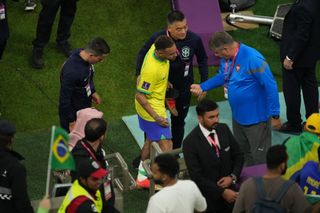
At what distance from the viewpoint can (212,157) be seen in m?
5.91

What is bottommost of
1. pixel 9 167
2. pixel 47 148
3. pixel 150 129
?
pixel 47 148

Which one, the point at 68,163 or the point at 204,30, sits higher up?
the point at 68,163

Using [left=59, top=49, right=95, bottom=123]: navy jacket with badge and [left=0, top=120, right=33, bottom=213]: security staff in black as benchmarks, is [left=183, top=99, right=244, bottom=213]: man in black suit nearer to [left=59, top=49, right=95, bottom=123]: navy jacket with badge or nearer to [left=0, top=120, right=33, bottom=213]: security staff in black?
[left=0, top=120, right=33, bottom=213]: security staff in black

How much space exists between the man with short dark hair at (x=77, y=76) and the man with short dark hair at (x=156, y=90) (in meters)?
0.47

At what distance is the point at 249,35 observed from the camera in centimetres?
1059

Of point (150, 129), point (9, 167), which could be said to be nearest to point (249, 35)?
point (150, 129)

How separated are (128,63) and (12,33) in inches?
70.4

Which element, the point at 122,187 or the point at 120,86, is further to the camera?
the point at 120,86

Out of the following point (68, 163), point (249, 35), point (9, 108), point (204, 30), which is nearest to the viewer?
point (68, 163)

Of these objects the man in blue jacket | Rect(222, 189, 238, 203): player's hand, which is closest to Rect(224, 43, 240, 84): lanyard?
the man in blue jacket

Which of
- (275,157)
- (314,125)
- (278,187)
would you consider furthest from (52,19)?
(278,187)

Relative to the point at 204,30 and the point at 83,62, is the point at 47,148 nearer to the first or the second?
the point at 83,62

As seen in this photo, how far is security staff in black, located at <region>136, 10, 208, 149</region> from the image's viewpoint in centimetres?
732

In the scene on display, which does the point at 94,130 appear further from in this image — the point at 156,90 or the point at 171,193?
the point at 156,90
